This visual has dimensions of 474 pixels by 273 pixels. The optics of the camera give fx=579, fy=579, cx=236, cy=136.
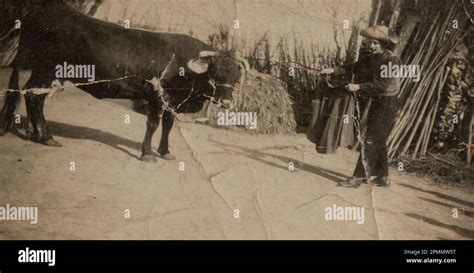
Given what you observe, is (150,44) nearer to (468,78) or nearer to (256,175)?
(256,175)

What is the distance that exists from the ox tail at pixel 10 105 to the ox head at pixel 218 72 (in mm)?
1351

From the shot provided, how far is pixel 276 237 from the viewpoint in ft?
14.2

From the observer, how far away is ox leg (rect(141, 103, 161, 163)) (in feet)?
14.9

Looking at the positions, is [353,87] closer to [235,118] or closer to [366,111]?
[366,111]

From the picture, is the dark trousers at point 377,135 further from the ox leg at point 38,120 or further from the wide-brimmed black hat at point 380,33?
the ox leg at point 38,120

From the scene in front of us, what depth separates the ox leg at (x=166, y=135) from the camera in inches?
179

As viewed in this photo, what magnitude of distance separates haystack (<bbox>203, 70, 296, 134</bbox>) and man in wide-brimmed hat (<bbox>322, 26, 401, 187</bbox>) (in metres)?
0.60

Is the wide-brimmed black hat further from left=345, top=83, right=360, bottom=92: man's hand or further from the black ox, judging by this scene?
the black ox

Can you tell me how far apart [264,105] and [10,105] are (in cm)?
202

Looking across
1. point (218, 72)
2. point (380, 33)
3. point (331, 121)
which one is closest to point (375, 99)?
point (331, 121)

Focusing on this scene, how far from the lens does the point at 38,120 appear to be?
4.47 meters

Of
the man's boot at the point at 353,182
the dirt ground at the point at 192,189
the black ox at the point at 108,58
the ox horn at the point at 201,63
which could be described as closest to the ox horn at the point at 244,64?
the black ox at the point at 108,58
